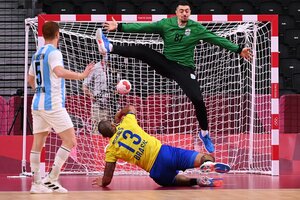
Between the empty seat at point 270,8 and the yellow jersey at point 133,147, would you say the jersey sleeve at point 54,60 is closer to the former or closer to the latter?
the yellow jersey at point 133,147

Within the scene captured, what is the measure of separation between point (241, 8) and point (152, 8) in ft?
8.39

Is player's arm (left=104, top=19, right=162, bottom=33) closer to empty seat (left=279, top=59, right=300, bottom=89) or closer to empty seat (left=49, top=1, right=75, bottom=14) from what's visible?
Answer: empty seat (left=279, top=59, right=300, bottom=89)

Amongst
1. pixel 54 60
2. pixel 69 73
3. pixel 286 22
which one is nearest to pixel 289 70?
pixel 286 22

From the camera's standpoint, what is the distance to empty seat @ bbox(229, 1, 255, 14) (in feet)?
69.6

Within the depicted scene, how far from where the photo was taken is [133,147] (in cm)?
1019

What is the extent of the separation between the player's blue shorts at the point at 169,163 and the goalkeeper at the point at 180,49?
65.4 inches

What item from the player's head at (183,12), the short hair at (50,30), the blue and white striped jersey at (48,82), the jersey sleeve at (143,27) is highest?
the player's head at (183,12)

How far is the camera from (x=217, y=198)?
8305 mm

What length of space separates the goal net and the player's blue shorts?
3371 mm

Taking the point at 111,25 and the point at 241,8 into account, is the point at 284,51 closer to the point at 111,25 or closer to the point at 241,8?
the point at 241,8

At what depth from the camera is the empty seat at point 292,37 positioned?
812 inches

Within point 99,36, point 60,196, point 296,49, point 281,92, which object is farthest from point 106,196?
point 296,49

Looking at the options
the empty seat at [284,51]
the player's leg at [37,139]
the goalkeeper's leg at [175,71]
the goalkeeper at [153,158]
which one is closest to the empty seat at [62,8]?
the empty seat at [284,51]

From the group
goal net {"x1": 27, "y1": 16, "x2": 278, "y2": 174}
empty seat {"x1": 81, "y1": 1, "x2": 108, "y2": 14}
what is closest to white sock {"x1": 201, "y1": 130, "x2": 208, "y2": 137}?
goal net {"x1": 27, "y1": 16, "x2": 278, "y2": 174}
